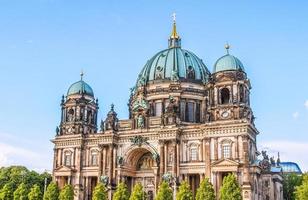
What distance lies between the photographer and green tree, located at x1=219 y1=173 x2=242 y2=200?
54500mm

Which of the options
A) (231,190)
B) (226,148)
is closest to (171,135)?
(226,148)

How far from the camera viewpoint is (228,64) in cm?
6544

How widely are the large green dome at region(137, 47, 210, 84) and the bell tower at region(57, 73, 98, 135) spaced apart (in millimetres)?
9781

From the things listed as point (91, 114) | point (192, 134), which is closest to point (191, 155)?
point (192, 134)

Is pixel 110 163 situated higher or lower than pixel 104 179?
higher

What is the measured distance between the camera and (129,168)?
71188mm

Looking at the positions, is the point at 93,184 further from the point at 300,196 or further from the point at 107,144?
the point at 300,196

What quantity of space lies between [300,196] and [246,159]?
29.3 ft

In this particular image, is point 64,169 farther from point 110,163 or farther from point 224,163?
point 224,163

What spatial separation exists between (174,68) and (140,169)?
60.9 feet

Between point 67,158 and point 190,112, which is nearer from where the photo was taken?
point 67,158

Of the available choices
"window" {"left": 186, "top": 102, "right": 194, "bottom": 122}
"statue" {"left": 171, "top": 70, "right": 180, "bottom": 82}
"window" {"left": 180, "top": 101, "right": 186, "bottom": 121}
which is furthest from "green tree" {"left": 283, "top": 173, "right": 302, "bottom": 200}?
"statue" {"left": 171, "top": 70, "right": 180, "bottom": 82}

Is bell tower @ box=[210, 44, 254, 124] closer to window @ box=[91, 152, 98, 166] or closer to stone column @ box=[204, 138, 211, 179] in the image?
stone column @ box=[204, 138, 211, 179]

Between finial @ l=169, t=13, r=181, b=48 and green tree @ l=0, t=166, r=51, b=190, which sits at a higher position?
finial @ l=169, t=13, r=181, b=48
